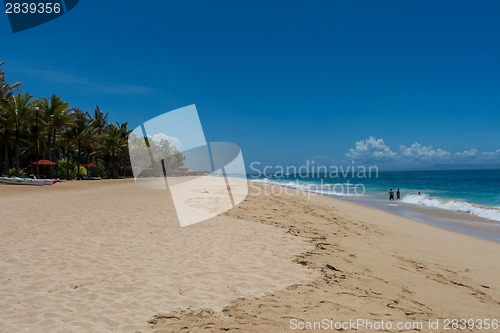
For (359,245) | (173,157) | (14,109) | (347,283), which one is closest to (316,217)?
(359,245)

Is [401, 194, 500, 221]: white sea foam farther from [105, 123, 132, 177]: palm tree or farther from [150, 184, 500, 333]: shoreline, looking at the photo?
[105, 123, 132, 177]: palm tree

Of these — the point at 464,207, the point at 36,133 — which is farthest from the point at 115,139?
the point at 464,207

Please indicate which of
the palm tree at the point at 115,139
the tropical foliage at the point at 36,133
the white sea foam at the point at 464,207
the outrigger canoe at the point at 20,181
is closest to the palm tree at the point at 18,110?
the tropical foliage at the point at 36,133

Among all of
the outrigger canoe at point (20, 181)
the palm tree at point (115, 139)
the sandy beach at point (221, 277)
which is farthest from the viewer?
the palm tree at point (115, 139)

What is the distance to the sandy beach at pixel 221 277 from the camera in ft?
10.6

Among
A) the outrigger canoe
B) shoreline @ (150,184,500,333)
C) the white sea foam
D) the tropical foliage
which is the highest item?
the tropical foliage

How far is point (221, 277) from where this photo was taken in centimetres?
449

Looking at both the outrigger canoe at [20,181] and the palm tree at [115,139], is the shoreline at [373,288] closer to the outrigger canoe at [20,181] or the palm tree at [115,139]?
the outrigger canoe at [20,181]

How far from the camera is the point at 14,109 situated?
2447 cm

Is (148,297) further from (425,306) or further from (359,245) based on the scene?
(359,245)

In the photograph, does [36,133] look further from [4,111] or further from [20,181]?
[20,181]

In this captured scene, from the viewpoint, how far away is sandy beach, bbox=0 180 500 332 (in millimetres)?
3223

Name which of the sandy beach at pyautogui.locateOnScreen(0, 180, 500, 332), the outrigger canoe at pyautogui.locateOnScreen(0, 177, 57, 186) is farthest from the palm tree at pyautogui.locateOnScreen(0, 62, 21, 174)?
the sandy beach at pyautogui.locateOnScreen(0, 180, 500, 332)

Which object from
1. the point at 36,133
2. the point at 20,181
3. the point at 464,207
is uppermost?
the point at 36,133
